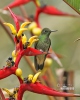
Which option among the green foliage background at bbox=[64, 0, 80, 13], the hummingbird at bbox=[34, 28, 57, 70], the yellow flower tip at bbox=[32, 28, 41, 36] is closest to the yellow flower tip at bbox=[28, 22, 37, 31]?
the yellow flower tip at bbox=[32, 28, 41, 36]

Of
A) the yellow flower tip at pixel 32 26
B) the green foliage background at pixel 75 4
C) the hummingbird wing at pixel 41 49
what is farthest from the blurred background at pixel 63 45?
the green foliage background at pixel 75 4

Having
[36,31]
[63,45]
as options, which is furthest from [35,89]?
[63,45]

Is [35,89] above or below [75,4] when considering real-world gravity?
below

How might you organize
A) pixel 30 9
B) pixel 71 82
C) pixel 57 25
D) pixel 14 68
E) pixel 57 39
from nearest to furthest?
pixel 14 68 < pixel 71 82 < pixel 57 39 < pixel 57 25 < pixel 30 9

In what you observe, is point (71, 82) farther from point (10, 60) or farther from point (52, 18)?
point (52, 18)

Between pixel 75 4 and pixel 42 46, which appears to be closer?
pixel 75 4

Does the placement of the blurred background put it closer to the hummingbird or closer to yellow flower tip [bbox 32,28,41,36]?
yellow flower tip [bbox 32,28,41,36]

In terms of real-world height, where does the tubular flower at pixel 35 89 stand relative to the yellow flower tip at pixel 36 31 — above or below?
below

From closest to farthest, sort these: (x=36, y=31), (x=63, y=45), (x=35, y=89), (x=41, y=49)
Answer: (x=35, y=89) → (x=41, y=49) → (x=36, y=31) → (x=63, y=45)

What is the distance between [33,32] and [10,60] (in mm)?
443

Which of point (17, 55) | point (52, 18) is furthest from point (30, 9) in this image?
point (17, 55)

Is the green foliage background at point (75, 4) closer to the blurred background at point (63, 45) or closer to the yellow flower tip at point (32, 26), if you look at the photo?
the yellow flower tip at point (32, 26)

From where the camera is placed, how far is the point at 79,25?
1934 mm

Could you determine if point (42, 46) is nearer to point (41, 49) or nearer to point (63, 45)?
point (41, 49)
